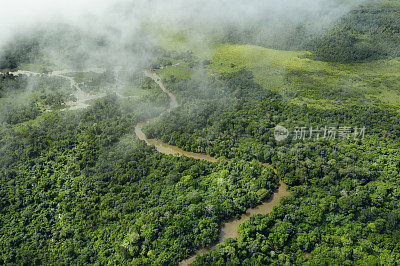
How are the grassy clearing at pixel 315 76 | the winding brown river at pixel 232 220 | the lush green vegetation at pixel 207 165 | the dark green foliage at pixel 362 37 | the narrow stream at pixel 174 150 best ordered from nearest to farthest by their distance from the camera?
the lush green vegetation at pixel 207 165
the winding brown river at pixel 232 220
the narrow stream at pixel 174 150
the grassy clearing at pixel 315 76
the dark green foliage at pixel 362 37

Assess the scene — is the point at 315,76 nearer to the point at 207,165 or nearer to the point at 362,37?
the point at 362,37

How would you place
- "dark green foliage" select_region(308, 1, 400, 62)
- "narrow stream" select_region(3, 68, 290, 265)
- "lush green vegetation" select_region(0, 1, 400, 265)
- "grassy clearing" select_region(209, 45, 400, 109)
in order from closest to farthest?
1. "lush green vegetation" select_region(0, 1, 400, 265)
2. "narrow stream" select_region(3, 68, 290, 265)
3. "grassy clearing" select_region(209, 45, 400, 109)
4. "dark green foliage" select_region(308, 1, 400, 62)

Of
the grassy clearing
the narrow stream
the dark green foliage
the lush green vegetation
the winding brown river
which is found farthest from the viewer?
the dark green foliage

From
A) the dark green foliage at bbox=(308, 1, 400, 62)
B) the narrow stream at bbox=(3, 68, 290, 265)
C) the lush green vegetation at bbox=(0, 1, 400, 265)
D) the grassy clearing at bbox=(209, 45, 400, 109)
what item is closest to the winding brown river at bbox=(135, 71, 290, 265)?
the narrow stream at bbox=(3, 68, 290, 265)

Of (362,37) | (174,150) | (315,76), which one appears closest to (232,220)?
(174,150)

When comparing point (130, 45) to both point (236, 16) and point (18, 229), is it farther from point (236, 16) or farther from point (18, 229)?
point (18, 229)

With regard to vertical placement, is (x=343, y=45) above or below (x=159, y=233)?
above

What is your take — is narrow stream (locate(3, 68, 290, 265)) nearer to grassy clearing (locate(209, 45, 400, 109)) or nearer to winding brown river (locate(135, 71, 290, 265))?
winding brown river (locate(135, 71, 290, 265))

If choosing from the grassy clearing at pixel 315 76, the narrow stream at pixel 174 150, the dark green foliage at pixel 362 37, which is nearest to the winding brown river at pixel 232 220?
the narrow stream at pixel 174 150

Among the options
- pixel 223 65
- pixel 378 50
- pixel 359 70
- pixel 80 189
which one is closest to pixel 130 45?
pixel 223 65

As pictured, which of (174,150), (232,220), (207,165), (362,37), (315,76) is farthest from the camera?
(362,37)

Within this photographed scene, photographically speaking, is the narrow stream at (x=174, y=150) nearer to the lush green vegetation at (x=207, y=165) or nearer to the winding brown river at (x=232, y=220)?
the winding brown river at (x=232, y=220)
